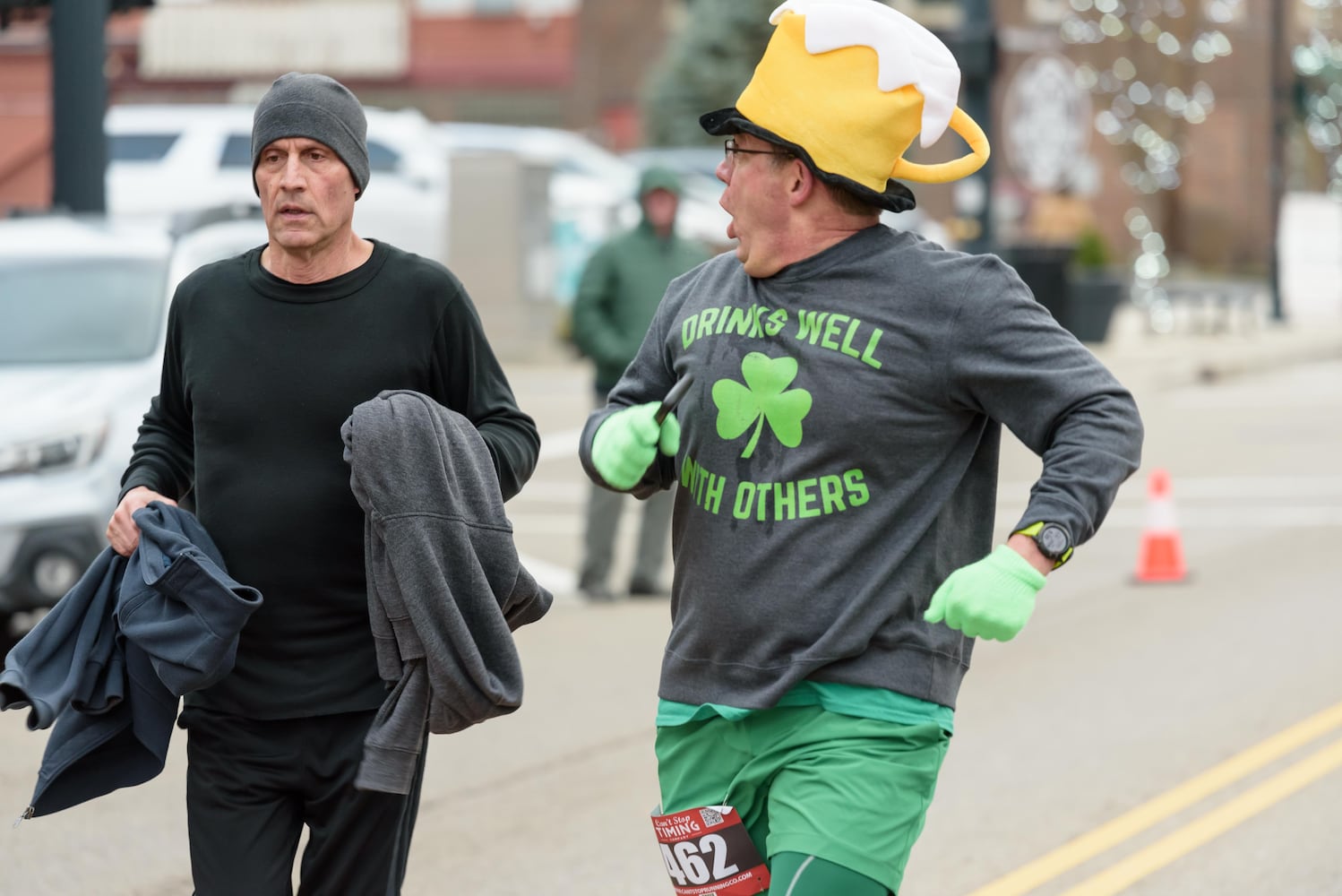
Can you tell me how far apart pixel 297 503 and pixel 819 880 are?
1161mm

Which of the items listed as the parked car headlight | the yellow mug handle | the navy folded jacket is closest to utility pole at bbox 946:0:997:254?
the parked car headlight

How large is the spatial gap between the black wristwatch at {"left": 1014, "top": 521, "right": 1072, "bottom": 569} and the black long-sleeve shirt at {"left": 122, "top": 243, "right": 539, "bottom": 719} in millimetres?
1060

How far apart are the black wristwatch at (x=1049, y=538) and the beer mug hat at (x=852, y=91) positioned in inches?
23.2

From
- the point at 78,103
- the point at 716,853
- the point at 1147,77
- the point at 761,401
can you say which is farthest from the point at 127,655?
the point at 1147,77

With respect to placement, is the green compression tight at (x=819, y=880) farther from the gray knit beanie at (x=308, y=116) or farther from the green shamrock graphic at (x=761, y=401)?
the gray knit beanie at (x=308, y=116)

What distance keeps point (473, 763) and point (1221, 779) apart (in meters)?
2.53

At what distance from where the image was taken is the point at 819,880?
3.16 metres

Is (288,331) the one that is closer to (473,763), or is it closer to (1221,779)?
(473,763)

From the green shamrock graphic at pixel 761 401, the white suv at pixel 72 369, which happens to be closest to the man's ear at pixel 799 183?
the green shamrock graphic at pixel 761 401

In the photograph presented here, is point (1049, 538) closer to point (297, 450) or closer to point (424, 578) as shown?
point (424, 578)

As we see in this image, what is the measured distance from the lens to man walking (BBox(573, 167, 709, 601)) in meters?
9.73

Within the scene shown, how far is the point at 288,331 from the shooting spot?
362 cm

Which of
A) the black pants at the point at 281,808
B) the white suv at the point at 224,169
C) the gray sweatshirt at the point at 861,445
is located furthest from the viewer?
the white suv at the point at 224,169

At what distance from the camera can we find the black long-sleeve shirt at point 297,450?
359cm
